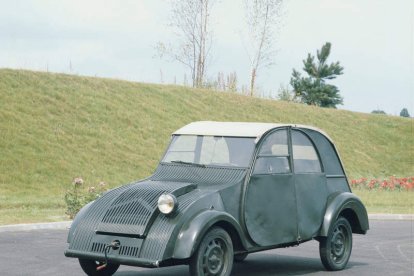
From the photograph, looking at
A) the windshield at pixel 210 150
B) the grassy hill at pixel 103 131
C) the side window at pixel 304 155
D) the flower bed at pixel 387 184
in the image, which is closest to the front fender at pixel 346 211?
the side window at pixel 304 155

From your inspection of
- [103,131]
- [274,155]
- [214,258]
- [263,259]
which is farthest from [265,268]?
[103,131]

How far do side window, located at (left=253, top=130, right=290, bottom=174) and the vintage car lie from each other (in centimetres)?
1

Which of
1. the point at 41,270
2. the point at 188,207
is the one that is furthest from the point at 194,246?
the point at 41,270

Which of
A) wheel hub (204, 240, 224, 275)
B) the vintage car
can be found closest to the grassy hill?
the vintage car

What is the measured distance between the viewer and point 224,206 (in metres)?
8.61

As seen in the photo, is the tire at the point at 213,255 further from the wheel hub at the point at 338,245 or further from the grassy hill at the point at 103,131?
the grassy hill at the point at 103,131

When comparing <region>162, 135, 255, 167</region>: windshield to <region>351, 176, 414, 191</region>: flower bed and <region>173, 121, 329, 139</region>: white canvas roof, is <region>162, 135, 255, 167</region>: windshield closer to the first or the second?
<region>173, 121, 329, 139</region>: white canvas roof

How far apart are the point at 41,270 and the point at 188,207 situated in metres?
2.70

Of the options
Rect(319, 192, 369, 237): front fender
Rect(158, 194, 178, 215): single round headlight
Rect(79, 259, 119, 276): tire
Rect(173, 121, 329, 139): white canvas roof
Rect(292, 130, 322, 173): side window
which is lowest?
Rect(79, 259, 119, 276): tire

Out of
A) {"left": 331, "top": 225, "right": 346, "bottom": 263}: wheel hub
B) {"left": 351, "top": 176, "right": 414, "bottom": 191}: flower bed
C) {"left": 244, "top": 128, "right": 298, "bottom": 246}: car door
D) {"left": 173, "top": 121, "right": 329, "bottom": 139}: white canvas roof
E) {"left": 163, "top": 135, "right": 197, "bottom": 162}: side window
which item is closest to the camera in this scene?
{"left": 244, "top": 128, "right": 298, "bottom": 246}: car door

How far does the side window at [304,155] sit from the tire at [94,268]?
261cm

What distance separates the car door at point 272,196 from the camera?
351 inches

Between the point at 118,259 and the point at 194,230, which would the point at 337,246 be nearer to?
the point at 194,230

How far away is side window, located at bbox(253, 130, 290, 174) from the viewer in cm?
928
